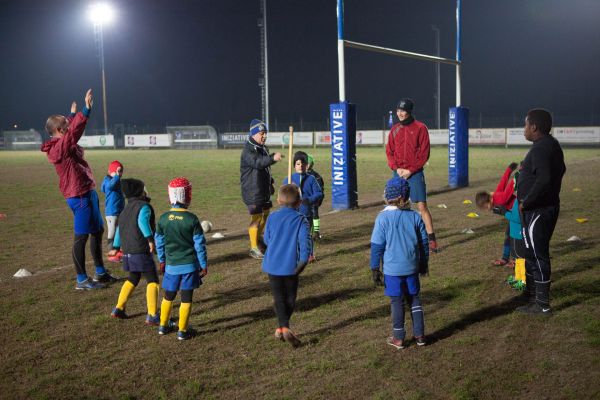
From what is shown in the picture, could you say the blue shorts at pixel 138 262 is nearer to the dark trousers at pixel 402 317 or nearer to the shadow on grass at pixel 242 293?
the shadow on grass at pixel 242 293

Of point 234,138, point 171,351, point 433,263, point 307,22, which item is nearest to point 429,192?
point 433,263

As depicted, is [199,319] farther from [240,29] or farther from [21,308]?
[240,29]

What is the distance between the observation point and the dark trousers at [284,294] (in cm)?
507

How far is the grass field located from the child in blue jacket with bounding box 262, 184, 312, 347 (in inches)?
12.6

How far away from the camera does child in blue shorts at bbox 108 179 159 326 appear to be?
567 centimetres

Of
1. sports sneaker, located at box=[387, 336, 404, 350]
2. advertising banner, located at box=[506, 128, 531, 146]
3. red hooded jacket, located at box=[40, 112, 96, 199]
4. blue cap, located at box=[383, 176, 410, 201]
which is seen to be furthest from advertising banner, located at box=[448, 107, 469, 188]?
advertising banner, located at box=[506, 128, 531, 146]

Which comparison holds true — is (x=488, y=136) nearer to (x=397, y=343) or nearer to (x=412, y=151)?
(x=412, y=151)

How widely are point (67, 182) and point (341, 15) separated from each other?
8.28 meters

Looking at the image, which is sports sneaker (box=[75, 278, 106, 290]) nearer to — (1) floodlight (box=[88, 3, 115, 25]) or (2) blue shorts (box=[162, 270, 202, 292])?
(2) blue shorts (box=[162, 270, 202, 292])

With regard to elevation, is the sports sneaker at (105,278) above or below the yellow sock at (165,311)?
below

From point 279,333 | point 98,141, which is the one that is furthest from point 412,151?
point 98,141

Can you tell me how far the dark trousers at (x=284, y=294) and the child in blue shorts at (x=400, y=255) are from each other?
0.74m

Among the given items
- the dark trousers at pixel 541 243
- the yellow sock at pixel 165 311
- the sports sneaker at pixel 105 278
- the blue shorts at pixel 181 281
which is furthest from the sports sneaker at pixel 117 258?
the dark trousers at pixel 541 243

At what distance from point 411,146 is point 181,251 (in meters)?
4.62
